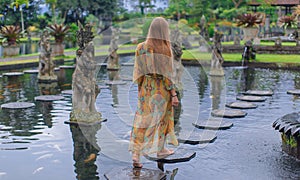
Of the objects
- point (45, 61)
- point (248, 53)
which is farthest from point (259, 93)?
point (248, 53)

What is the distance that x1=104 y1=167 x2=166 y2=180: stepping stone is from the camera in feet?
18.8

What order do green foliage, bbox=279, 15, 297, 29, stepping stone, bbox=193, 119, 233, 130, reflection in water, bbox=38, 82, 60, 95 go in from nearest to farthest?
stepping stone, bbox=193, 119, 233, 130 < reflection in water, bbox=38, 82, 60, 95 < green foliage, bbox=279, 15, 297, 29

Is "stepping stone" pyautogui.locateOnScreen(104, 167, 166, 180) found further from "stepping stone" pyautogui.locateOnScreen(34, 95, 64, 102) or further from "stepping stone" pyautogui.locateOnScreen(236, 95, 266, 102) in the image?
"stepping stone" pyautogui.locateOnScreen(236, 95, 266, 102)

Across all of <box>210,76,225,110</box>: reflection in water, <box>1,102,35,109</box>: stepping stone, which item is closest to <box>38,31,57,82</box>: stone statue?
<box>1,102,35,109</box>: stepping stone

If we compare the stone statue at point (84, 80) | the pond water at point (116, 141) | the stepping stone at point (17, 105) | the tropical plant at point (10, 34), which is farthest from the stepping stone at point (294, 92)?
the tropical plant at point (10, 34)

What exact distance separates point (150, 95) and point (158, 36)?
2.61 ft

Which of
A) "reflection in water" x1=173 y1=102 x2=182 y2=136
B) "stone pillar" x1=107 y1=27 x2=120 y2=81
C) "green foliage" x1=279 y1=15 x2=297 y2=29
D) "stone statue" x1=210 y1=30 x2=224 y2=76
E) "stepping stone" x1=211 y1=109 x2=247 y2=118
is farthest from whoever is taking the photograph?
"green foliage" x1=279 y1=15 x2=297 y2=29

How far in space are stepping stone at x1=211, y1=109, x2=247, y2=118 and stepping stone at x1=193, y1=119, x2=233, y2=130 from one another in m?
0.58

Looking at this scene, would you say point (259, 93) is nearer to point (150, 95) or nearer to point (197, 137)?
point (197, 137)

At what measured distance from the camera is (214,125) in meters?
8.81

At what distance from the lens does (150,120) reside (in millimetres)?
5965

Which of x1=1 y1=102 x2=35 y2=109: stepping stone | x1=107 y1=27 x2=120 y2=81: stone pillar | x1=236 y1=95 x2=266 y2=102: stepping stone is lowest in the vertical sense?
x1=236 y1=95 x2=266 y2=102: stepping stone

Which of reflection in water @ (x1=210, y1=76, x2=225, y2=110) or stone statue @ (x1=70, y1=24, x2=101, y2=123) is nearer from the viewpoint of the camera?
stone statue @ (x1=70, y1=24, x2=101, y2=123)

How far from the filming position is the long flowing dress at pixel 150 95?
5875 mm
